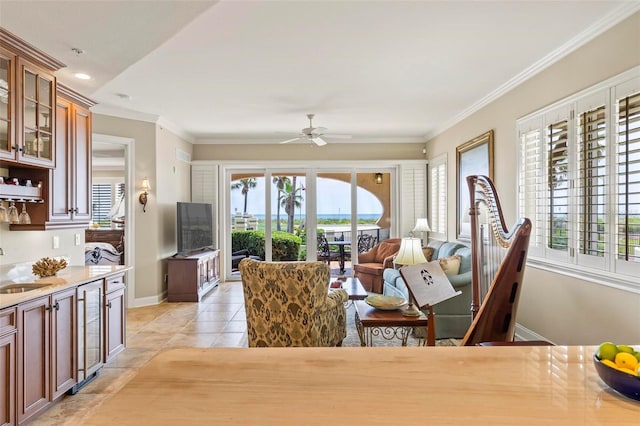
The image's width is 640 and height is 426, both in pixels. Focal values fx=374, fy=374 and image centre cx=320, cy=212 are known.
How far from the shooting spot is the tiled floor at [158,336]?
2662mm

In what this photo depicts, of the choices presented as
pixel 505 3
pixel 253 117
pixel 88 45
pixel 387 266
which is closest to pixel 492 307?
pixel 505 3

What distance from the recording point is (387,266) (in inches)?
231

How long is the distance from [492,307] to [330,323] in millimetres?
1493

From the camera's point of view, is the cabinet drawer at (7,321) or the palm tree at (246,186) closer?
the cabinet drawer at (7,321)

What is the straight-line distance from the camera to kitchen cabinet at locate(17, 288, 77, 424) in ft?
7.39

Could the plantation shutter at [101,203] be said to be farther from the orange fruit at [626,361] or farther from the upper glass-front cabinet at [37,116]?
the orange fruit at [626,361]

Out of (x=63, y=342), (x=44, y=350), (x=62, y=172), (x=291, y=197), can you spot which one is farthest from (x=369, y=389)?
(x=291, y=197)

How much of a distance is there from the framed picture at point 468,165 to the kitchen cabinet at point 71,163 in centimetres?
394

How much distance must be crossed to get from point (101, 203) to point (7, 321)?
8.51 m

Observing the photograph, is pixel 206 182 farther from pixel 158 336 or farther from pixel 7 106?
pixel 7 106

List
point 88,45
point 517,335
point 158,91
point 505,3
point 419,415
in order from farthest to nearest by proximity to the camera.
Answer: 1. point 158,91
2. point 517,335
3. point 88,45
4. point 505,3
5. point 419,415

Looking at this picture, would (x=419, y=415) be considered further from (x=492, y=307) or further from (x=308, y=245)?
(x=308, y=245)

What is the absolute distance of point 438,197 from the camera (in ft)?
21.8

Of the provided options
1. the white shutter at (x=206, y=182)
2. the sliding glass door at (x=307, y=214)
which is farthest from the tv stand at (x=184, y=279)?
the sliding glass door at (x=307, y=214)
